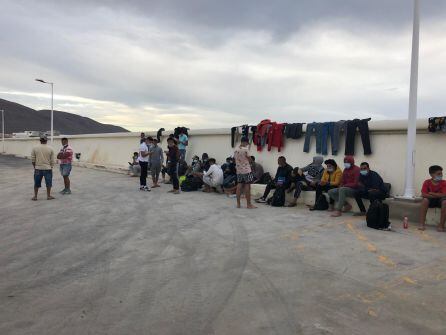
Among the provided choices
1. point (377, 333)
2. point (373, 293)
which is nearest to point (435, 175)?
point (373, 293)

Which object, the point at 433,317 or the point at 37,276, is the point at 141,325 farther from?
the point at 433,317

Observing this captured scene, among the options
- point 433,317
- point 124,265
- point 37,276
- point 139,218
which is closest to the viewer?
point 433,317

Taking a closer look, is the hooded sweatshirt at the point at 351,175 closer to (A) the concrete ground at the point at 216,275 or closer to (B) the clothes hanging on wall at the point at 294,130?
(A) the concrete ground at the point at 216,275

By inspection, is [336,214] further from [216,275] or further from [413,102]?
[216,275]

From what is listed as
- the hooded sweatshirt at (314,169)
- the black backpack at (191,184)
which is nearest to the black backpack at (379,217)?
the hooded sweatshirt at (314,169)

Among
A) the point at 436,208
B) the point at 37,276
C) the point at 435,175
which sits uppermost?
the point at 435,175

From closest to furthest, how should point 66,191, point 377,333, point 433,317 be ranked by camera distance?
point 377,333 < point 433,317 < point 66,191

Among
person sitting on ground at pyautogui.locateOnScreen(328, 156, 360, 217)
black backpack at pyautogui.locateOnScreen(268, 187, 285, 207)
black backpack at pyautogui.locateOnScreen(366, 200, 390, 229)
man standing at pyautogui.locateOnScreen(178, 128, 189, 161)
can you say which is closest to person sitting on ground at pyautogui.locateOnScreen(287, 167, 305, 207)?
black backpack at pyautogui.locateOnScreen(268, 187, 285, 207)

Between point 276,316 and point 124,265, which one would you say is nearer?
point 276,316

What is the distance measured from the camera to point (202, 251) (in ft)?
20.7

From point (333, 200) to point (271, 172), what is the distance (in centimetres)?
412

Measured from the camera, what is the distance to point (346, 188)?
9.59 metres

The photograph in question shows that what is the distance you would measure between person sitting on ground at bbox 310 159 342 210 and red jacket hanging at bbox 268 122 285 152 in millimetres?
3401

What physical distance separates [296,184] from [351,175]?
173 centimetres
